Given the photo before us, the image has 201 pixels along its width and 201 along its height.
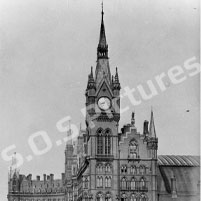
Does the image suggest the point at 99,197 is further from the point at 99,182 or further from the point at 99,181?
the point at 99,181

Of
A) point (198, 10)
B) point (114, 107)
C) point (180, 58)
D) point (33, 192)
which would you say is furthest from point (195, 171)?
point (33, 192)

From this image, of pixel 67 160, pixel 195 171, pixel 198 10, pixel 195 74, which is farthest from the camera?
pixel 67 160

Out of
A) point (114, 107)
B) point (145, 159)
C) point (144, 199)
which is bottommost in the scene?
point (144, 199)

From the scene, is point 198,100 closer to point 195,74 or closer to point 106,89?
point 195,74

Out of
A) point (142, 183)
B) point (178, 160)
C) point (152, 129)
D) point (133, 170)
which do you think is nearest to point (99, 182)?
point (133, 170)

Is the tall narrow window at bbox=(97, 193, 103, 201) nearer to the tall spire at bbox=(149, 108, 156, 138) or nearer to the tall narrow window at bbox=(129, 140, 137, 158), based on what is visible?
the tall narrow window at bbox=(129, 140, 137, 158)

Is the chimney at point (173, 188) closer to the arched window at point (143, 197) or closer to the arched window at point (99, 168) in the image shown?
the arched window at point (143, 197)

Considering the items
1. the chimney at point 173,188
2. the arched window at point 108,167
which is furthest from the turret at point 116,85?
the chimney at point 173,188

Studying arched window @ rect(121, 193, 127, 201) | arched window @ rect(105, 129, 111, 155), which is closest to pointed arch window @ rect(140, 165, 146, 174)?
arched window @ rect(121, 193, 127, 201)
